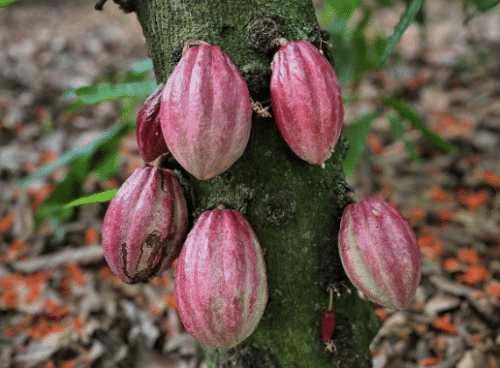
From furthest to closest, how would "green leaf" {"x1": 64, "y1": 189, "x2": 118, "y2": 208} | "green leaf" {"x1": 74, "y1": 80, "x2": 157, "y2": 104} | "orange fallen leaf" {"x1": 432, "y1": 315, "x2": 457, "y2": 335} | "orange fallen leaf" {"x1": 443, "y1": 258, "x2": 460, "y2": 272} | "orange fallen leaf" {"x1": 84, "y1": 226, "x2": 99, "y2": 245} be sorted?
"orange fallen leaf" {"x1": 84, "y1": 226, "x2": 99, "y2": 245} → "orange fallen leaf" {"x1": 443, "y1": 258, "x2": 460, "y2": 272} → "orange fallen leaf" {"x1": 432, "y1": 315, "x2": 457, "y2": 335} → "green leaf" {"x1": 74, "y1": 80, "x2": 157, "y2": 104} → "green leaf" {"x1": 64, "y1": 189, "x2": 118, "y2": 208}

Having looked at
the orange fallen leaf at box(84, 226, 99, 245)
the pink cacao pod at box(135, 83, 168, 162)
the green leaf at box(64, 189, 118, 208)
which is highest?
the pink cacao pod at box(135, 83, 168, 162)

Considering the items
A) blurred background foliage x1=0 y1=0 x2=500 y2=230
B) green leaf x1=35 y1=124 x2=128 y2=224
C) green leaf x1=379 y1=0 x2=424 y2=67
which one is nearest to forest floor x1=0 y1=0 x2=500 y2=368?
blurred background foliage x1=0 y1=0 x2=500 y2=230


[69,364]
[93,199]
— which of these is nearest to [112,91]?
[93,199]

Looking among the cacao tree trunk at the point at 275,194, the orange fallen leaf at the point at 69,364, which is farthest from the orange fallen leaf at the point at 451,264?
the orange fallen leaf at the point at 69,364

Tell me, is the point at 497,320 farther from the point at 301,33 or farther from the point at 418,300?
the point at 301,33

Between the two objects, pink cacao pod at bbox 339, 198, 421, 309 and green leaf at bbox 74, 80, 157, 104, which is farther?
green leaf at bbox 74, 80, 157, 104

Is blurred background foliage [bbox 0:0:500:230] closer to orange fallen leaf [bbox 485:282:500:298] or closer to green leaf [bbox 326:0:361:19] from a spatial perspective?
green leaf [bbox 326:0:361:19]
